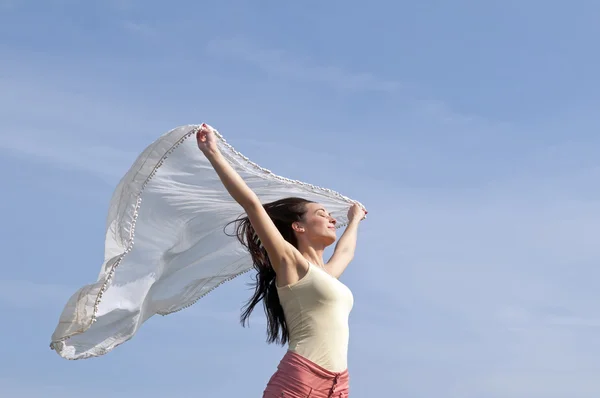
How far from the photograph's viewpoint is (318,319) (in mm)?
5383

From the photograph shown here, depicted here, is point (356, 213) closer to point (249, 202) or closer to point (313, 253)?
point (313, 253)

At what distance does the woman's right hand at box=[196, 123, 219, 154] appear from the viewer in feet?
17.7

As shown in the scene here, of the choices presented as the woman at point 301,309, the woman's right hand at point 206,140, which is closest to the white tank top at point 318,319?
the woman at point 301,309

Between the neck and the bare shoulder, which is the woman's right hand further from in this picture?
the neck

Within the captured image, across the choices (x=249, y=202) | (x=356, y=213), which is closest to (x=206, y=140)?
(x=249, y=202)

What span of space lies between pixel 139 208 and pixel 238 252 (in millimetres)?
1005

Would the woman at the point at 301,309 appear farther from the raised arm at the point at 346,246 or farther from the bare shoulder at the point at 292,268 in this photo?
the raised arm at the point at 346,246

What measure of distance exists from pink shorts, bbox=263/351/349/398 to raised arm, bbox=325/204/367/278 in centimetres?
84

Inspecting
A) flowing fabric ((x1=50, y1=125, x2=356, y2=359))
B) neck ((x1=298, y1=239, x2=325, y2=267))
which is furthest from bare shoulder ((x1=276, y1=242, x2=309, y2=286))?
flowing fabric ((x1=50, y1=125, x2=356, y2=359))

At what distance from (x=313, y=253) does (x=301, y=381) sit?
87 cm

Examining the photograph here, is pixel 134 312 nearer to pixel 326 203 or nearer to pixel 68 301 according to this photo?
pixel 68 301

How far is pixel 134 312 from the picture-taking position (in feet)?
20.5

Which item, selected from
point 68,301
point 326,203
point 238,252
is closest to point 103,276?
point 68,301

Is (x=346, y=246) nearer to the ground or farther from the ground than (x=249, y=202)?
farther from the ground
